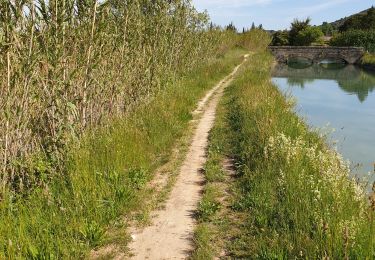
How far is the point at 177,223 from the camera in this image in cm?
545

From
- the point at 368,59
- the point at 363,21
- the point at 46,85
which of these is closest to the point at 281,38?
the point at 363,21

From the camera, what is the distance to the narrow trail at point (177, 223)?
15.6 feet

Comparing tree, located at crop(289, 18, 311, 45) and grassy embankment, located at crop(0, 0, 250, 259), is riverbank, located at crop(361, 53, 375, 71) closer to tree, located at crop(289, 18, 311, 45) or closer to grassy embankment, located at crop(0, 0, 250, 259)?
tree, located at crop(289, 18, 311, 45)

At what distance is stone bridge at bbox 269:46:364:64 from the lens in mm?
53750

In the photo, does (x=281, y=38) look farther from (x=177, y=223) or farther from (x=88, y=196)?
(x=88, y=196)

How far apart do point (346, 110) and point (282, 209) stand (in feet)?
62.0

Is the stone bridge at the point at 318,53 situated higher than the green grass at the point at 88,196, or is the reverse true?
the stone bridge at the point at 318,53

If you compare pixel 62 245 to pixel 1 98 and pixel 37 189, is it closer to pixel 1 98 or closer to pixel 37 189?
pixel 37 189

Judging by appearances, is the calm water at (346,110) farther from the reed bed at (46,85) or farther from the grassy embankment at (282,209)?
the reed bed at (46,85)

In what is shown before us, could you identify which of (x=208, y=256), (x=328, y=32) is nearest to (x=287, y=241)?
(x=208, y=256)

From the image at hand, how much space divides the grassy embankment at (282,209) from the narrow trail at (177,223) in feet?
0.59

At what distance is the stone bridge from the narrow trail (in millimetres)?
51006

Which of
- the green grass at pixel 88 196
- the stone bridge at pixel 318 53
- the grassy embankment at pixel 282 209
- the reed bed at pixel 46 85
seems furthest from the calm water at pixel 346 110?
the stone bridge at pixel 318 53

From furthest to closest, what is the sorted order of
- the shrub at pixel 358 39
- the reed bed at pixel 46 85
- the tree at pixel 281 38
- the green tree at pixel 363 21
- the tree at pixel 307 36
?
the green tree at pixel 363 21 → the tree at pixel 281 38 → the tree at pixel 307 36 → the shrub at pixel 358 39 → the reed bed at pixel 46 85
